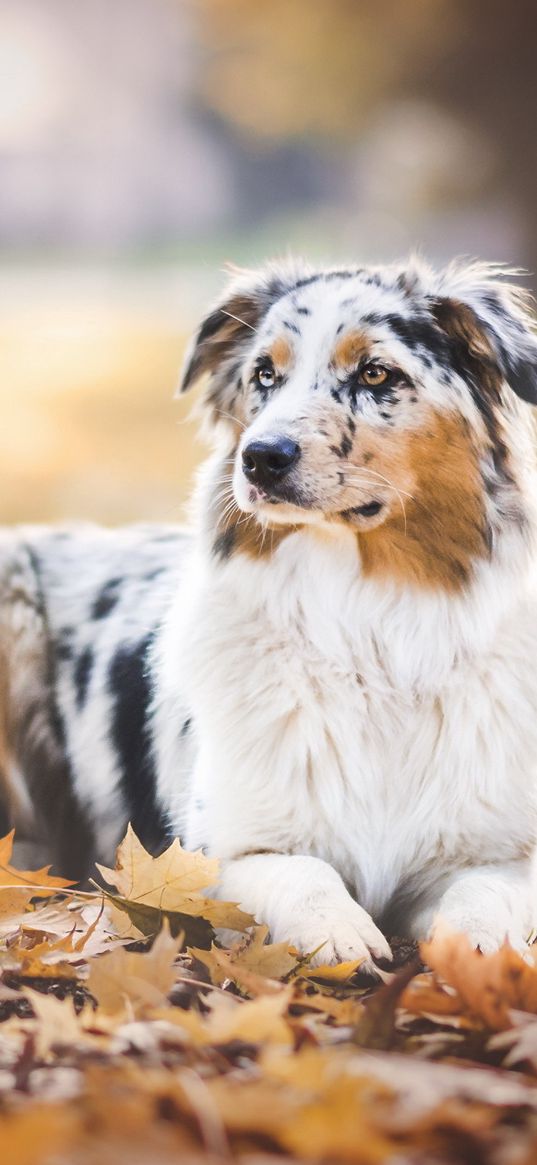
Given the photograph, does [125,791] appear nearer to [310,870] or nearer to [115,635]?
[115,635]

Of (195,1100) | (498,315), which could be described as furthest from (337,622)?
(195,1100)

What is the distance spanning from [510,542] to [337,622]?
0.46m

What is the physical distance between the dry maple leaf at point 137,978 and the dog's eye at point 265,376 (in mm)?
1456

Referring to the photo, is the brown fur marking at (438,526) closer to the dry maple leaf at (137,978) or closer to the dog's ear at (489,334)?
the dog's ear at (489,334)

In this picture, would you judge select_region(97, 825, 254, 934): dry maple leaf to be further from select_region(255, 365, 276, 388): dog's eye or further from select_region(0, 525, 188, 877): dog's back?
select_region(255, 365, 276, 388): dog's eye

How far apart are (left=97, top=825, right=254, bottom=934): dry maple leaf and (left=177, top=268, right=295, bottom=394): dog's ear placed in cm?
138

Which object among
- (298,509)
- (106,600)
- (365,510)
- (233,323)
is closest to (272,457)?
(298,509)

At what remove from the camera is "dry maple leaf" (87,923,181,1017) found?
1.76 metres

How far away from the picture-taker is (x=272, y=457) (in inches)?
94.6

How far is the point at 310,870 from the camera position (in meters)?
2.28

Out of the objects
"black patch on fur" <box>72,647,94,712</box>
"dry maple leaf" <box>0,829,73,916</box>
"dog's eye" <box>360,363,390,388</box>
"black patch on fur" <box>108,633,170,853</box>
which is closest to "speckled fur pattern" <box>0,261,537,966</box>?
"dog's eye" <box>360,363,390,388</box>

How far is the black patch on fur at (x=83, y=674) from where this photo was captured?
352 cm

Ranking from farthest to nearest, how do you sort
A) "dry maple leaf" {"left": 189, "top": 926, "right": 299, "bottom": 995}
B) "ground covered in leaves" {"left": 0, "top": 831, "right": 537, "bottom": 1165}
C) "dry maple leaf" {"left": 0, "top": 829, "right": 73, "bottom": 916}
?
1. "dry maple leaf" {"left": 0, "top": 829, "right": 73, "bottom": 916}
2. "dry maple leaf" {"left": 189, "top": 926, "right": 299, "bottom": 995}
3. "ground covered in leaves" {"left": 0, "top": 831, "right": 537, "bottom": 1165}

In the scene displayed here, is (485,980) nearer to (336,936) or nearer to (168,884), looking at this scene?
(336,936)
